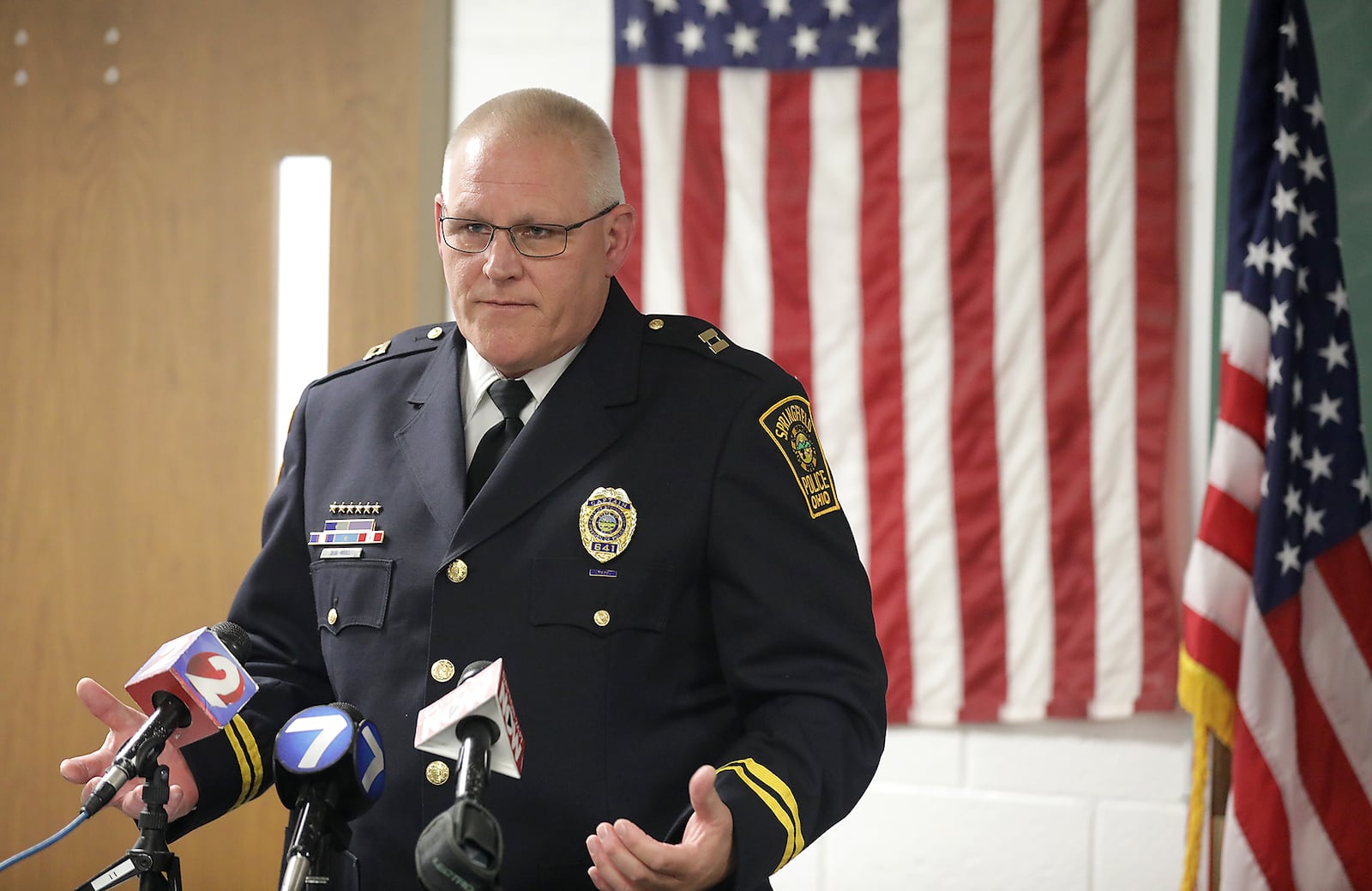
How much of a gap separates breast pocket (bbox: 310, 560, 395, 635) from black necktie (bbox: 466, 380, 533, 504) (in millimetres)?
128

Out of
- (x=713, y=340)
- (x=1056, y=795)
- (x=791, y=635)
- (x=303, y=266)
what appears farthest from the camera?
(x=303, y=266)

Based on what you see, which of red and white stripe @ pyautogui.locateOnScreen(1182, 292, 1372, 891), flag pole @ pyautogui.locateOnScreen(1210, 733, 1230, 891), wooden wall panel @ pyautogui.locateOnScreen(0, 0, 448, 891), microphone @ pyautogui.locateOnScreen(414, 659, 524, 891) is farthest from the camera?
wooden wall panel @ pyautogui.locateOnScreen(0, 0, 448, 891)

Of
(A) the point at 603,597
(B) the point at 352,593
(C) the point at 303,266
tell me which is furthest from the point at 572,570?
(C) the point at 303,266

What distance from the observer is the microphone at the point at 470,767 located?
0.79m

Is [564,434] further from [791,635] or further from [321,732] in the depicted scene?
[321,732]

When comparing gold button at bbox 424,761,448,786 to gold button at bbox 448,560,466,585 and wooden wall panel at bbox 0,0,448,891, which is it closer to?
gold button at bbox 448,560,466,585

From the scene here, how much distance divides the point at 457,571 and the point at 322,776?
365 millimetres

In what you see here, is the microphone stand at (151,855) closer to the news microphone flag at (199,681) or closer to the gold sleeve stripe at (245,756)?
the news microphone flag at (199,681)

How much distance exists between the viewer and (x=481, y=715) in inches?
34.7

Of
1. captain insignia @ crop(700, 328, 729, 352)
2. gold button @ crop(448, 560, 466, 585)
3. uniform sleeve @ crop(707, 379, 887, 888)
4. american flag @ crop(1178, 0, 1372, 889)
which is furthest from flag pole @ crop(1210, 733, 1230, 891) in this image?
gold button @ crop(448, 560, 466, 585)

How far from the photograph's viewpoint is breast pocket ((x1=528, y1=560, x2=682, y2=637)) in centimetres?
130

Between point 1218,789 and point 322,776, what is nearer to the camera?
point 322,776

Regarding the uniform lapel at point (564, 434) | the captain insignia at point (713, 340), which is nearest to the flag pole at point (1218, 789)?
the captain insignia at point (713, 340)

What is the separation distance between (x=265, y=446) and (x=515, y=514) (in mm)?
1717
